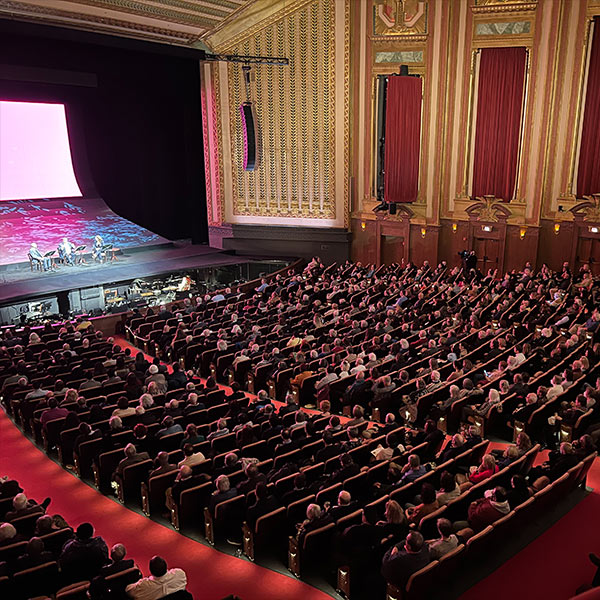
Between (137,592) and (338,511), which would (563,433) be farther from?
(137,592)

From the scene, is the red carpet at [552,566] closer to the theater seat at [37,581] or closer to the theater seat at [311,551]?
the theater seat at [311,551]

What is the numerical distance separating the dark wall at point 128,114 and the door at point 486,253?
426 inches

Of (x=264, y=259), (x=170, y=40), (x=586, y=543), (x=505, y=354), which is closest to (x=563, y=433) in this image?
(x=586, y=543)

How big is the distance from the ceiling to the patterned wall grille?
1597mm

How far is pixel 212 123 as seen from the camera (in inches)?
899

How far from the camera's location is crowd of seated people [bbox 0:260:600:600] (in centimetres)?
605

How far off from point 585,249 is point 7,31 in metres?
17.6

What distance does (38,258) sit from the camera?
18125 millimetres

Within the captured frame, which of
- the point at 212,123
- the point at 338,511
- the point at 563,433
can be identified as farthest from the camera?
the point at 212,123

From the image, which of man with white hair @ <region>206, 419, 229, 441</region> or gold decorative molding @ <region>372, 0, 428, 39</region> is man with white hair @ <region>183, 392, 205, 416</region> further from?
gold decorative molding @ <region>372, 0, 428, 39</region>

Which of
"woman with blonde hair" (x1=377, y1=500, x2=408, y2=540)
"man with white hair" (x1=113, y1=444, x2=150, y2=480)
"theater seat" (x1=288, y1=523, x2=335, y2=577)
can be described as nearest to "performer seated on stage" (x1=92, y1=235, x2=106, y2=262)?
"man with white hair" (x1=113, y1=444, x2=150, y2=480)

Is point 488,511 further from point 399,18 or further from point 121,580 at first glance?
point 399,18

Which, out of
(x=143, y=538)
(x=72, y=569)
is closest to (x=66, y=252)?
(x=143, y=538)

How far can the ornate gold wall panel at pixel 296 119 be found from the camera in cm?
2103
